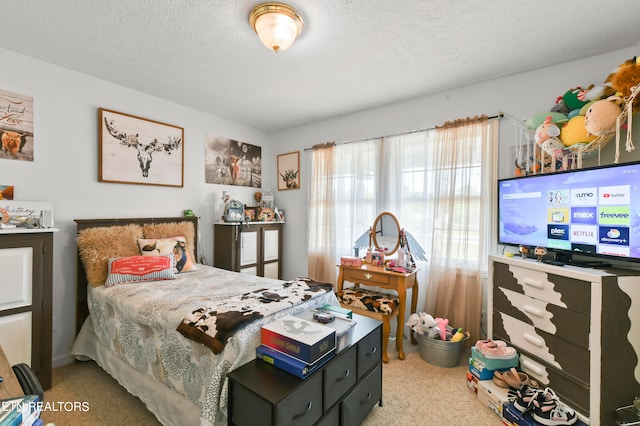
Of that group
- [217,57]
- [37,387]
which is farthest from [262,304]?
[217,57]

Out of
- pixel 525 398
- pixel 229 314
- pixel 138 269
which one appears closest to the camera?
pixel 229 314

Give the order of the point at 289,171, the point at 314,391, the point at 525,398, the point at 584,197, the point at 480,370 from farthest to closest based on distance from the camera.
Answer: the point at 289,171 → the point at 480,370 → the point at 584,197 → the point at 525,398 → the point at 314,391

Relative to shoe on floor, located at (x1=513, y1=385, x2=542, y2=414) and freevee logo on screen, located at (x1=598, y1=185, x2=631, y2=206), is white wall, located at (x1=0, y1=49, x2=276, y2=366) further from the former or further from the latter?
freevee logo on screen, located at (x1=598, y1=185, x2=631, y2=206)

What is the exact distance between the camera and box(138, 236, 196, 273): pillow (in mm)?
2541

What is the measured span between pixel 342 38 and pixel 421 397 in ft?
8.57

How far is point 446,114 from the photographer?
2777 mm

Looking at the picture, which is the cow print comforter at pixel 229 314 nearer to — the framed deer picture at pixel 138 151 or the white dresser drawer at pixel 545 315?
the white dresser drawer at pixel 545 315

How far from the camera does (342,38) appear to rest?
1923mm

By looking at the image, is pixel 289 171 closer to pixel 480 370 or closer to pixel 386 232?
pixel 386 232

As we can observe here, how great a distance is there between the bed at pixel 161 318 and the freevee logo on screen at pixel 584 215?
174 cm

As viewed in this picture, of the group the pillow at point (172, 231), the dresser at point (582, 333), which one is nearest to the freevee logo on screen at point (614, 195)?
the dresser at point (582, 333)

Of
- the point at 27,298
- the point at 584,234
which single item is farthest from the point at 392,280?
the point at 27,298

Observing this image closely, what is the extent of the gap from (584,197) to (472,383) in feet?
4.93

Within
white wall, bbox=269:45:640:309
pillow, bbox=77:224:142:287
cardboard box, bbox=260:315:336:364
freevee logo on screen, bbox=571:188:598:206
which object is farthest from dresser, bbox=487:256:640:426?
pillow, bbox=77:224:142:287
